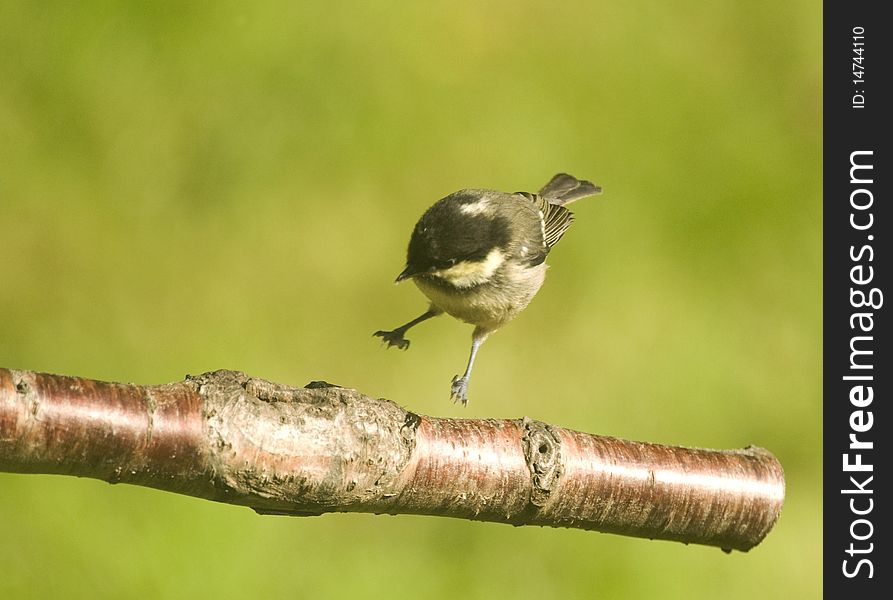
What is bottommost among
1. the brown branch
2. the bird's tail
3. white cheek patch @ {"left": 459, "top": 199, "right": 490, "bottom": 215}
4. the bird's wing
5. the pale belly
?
the brown branch

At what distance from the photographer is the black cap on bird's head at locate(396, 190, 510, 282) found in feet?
6.93

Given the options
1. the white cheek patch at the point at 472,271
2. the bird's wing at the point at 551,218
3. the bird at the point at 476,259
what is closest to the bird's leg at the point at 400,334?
the bird at the point at 476,259

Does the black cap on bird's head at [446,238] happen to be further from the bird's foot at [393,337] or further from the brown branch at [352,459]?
the brown branch at [352,459]

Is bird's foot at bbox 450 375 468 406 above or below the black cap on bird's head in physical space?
below

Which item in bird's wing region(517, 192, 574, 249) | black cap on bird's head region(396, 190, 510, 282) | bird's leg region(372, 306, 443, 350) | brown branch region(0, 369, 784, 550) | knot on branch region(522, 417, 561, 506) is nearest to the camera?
brown branch region(0, 369, 784, 550)

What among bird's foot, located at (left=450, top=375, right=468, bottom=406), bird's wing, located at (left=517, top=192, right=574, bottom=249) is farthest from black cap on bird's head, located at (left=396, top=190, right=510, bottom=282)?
bird's wing, located at (left=517, top=192, right=574, bottom=249)

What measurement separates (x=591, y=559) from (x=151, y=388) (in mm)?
1792

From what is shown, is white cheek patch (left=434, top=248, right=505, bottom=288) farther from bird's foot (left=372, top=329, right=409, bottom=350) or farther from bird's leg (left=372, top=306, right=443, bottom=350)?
bird's foot (left=372, top=329, right=409, bottom=350)

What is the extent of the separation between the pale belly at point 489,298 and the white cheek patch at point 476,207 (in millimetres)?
173

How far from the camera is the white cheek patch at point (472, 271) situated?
2.18 m

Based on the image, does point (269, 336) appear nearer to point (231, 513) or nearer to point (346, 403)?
point (231, 513)

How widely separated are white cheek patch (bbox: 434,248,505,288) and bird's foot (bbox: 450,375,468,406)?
10.2 inches

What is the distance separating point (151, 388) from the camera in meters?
1.26
